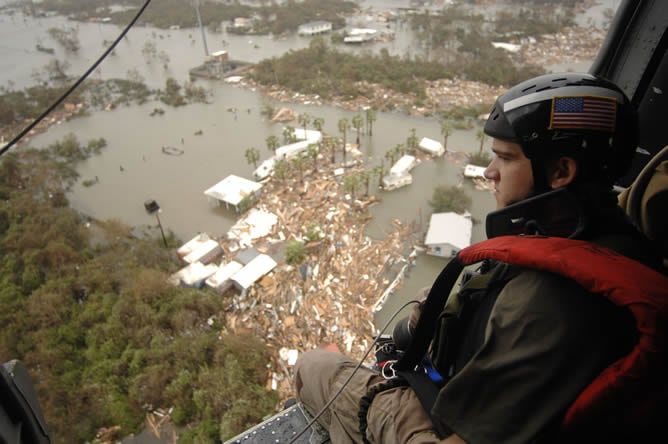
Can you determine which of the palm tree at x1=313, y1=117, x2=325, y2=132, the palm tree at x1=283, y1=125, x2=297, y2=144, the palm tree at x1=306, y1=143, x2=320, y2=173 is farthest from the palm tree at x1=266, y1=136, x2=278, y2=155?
the palm tree at x1=313, y1=117, x2=325, y2=132

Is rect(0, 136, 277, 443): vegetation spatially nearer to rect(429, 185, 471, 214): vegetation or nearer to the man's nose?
the man's nose

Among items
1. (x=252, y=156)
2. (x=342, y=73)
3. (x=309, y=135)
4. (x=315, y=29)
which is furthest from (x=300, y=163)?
(x=315, y=29)

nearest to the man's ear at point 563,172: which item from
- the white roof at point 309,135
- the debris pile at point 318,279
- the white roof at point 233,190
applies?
the debris pile at point 318,279

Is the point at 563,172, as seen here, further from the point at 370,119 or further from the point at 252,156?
the point at 370,119

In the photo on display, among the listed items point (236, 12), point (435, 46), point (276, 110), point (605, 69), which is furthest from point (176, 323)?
point (236, 12)

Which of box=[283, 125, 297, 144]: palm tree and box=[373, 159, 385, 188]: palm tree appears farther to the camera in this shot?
box=[283, 125, 297, 144]: palm tree

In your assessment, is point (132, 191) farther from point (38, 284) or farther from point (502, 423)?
point (502, 423)
